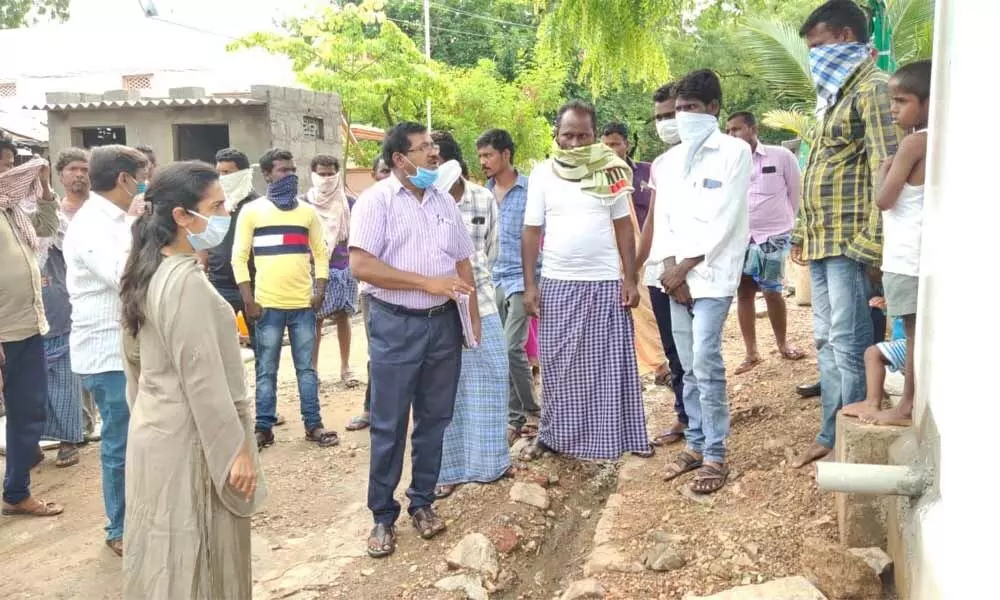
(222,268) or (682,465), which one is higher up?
(222,268)

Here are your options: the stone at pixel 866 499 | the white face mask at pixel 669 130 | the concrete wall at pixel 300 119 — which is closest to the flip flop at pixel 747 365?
the white face mask at pixel 669 130

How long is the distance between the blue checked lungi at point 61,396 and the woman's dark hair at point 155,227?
10.2ft

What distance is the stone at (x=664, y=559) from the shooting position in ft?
10.6

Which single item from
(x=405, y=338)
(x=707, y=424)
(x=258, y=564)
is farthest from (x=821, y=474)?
(x=258, y=564)

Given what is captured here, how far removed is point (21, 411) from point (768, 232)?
4.87 metres

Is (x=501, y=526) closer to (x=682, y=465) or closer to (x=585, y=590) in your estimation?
(x=585, y=590)

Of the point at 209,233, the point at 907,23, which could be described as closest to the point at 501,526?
the point at 209,233

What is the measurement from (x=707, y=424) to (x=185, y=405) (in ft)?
7.89

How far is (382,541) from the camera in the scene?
378 centimetres

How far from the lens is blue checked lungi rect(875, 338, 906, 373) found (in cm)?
314

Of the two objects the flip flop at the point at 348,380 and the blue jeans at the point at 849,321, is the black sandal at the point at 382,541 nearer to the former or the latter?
the blue jeans at the point at 849,321

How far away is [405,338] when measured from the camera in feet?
12.0

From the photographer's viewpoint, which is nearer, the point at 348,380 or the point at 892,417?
the point at 892,417

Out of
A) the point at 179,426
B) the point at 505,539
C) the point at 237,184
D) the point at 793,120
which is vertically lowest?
the point at 505,539
